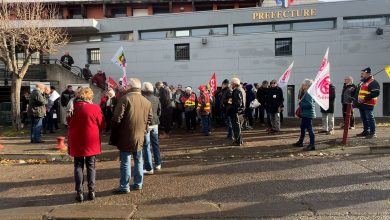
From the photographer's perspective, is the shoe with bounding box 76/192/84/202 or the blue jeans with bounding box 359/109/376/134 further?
the blue jeans with bounding box 359/109/376/134

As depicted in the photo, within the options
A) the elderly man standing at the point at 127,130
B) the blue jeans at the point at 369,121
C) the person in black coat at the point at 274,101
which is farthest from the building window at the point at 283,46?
the elderly man standing at the point at 127,130

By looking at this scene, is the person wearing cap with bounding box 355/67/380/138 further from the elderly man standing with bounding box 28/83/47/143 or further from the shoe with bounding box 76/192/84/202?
the elderly man standing with bounding box 28/83/47/143

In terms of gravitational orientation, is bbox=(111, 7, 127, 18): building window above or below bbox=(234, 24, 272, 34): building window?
above

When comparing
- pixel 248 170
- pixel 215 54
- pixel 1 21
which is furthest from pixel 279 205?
pixel 215 54

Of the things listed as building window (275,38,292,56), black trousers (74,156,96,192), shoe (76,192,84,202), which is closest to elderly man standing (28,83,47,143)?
black trousers (74,156,96,192)

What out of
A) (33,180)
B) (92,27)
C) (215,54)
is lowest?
(33,180)

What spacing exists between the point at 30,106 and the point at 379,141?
995 centimetres

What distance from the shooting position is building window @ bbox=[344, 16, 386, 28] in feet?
65.5

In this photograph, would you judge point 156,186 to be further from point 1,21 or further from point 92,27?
point 92,27

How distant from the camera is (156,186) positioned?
671 centimetres

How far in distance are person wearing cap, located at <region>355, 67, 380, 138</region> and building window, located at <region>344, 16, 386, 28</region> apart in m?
11.2

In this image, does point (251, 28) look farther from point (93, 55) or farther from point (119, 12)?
point (119, 12)

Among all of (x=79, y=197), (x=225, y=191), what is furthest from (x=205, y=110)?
(x=79, y=197)

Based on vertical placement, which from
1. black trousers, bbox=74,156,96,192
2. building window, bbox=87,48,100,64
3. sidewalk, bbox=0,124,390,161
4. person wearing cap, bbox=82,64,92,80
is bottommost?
sidewalk, bbox=0,124,390,161
